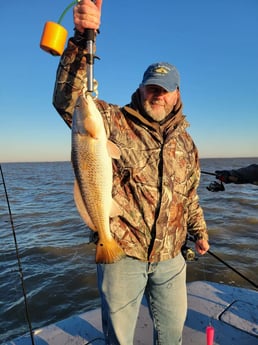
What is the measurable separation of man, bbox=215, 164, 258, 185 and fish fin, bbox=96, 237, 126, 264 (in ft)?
8.58

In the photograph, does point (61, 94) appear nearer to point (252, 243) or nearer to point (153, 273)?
point (153, 273)

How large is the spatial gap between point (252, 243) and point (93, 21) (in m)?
9.08

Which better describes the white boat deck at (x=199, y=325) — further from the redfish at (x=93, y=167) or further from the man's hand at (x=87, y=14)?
the man's hand at (x=87, y=14)

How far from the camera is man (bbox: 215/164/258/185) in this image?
424 cm

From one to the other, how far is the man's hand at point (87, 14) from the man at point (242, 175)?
9.93 ft

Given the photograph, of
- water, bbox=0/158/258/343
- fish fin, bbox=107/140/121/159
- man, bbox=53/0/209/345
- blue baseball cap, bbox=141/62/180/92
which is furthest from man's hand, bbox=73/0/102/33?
water, bbox=0/158/258/343

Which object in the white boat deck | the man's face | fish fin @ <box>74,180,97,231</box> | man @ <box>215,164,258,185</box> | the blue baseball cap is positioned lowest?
the white boat deck

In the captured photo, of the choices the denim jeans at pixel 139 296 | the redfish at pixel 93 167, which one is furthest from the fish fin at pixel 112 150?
the denim jeans at pixel 139 296

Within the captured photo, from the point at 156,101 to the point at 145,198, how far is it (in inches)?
30.9

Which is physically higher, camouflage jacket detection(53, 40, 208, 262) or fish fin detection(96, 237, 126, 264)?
camouflage jacket detection(53, 40, 208, 262)

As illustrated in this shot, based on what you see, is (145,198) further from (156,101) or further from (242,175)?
(242,175)

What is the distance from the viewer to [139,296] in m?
2.54

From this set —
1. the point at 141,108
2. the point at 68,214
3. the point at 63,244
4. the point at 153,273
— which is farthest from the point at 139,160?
the point at 68,214

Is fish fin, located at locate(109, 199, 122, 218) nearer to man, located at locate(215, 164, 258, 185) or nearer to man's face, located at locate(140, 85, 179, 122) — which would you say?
man's face, located at locate(140, 85, 179, 122)
